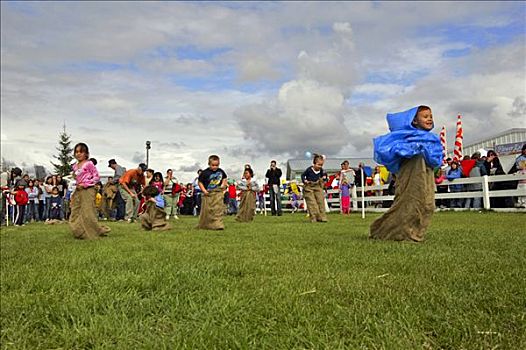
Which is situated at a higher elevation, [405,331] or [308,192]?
[308,192]

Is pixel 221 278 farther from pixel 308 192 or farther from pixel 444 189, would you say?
pixel 444 189

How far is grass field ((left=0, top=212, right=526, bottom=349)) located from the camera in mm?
3418

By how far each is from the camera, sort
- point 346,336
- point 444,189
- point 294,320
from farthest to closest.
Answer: point 444,189
point 294,320
point 346,336

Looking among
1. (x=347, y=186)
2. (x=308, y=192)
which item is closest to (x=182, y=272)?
(x=308, y=192)

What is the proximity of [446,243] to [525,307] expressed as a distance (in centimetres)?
440

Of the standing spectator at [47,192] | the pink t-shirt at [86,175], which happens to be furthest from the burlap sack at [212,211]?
the standing spectator at [47,192]

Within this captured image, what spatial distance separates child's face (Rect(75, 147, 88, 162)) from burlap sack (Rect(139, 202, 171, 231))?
268cm

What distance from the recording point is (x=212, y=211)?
14.0 m

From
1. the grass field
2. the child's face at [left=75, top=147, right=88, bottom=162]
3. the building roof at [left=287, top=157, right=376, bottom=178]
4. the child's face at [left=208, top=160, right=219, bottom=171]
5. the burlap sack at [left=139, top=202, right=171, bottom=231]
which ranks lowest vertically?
the grass field

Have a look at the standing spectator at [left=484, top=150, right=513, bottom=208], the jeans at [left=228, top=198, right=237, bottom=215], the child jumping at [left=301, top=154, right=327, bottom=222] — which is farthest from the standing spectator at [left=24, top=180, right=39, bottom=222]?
the standing spectator at [left=484, top=150, right=513, bottom=208]

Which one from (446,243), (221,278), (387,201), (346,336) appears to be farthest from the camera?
(387,201)

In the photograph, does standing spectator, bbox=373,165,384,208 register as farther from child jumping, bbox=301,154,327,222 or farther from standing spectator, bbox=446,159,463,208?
child jumping, bbox=301,154,327,222

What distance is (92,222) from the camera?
38.3 ft

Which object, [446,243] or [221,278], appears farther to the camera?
[446,243]
